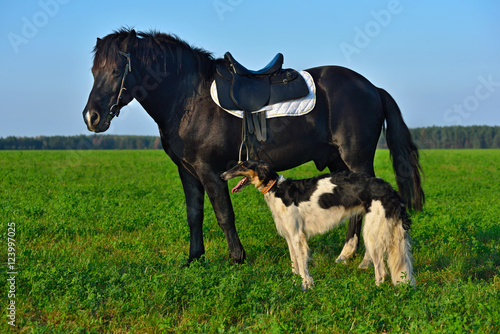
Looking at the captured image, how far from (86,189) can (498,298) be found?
45.9ft

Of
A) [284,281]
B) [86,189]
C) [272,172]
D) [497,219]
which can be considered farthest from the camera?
[86,189]

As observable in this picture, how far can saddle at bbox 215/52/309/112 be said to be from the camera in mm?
6238

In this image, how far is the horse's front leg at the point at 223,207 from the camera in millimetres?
6223

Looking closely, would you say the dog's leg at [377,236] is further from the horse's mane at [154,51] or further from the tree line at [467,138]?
the tree line at [467,138]

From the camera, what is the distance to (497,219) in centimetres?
1006

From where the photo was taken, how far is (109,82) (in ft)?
19.8

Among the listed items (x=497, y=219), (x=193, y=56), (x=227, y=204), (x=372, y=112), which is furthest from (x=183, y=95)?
(x=497, y=219)

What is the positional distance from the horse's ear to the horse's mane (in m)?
0.05

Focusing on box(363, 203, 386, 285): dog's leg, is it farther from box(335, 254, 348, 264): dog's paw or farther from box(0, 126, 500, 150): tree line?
box(0, 126, 500, 150): tree line

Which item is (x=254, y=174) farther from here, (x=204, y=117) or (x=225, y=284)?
(x=225, y=284)

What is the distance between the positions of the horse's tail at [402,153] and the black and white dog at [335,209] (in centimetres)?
166

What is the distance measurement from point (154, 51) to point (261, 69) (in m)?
1.57

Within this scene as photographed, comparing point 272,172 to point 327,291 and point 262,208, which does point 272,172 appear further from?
point 262,208

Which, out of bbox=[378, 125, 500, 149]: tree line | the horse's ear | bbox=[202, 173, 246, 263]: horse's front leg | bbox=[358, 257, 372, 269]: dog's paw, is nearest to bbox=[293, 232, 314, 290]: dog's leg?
bbox=[202, 173, 246, 263]: horse's front leg
